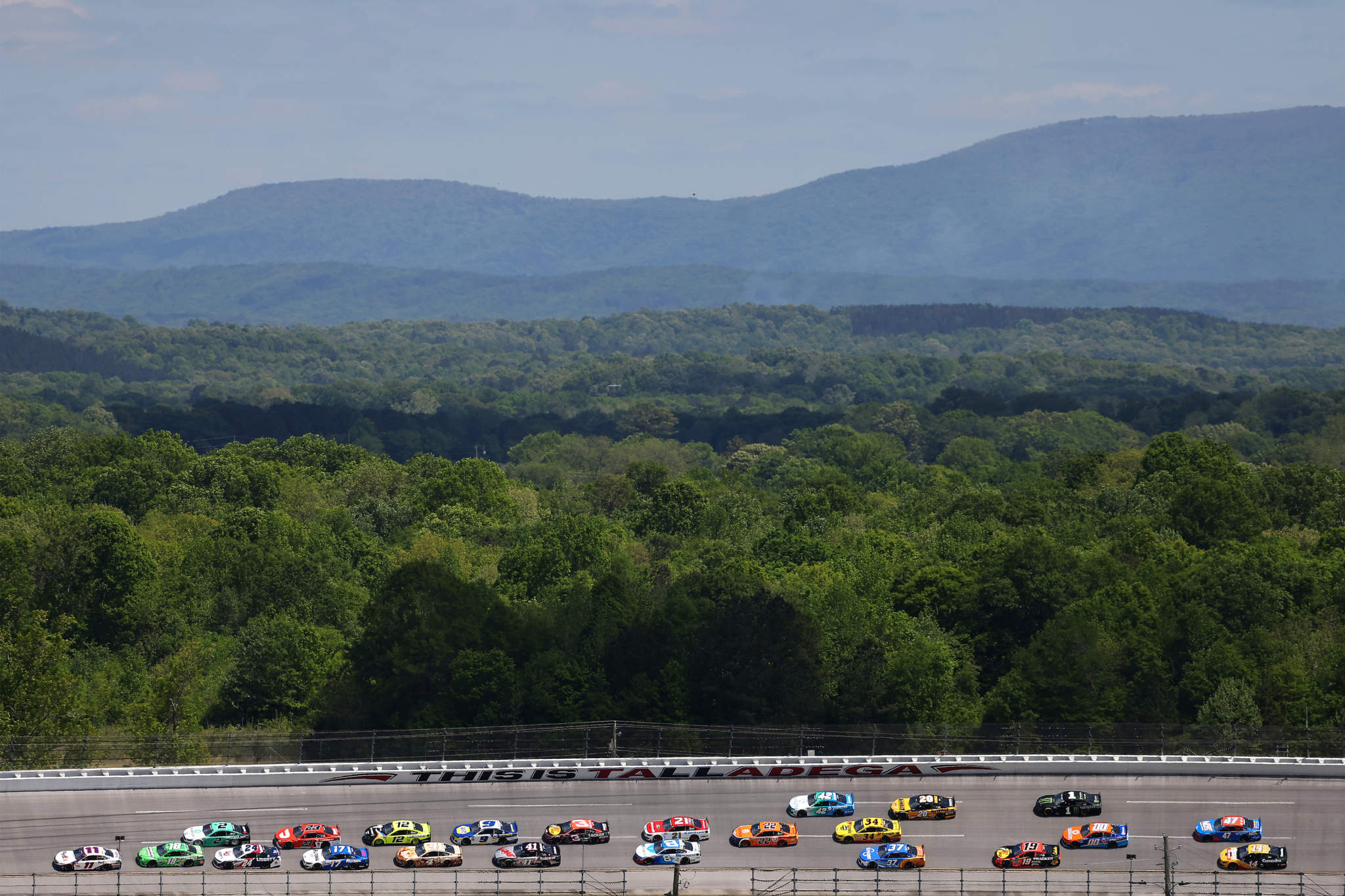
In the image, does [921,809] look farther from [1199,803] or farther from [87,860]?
[87,860]

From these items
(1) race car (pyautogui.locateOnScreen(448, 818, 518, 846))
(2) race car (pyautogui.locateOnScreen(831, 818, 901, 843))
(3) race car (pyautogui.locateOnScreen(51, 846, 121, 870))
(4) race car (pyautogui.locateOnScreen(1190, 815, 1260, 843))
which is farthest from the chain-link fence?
(3) race car (pyautogui.locateOnScreen(51, 846, 121, 870))

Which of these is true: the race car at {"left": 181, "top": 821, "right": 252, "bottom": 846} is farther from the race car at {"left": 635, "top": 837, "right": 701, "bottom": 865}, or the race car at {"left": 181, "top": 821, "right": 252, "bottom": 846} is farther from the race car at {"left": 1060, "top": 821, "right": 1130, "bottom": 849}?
the race car at {"left": 1060, "top": 821, "right": 1130, "bottom": 849}

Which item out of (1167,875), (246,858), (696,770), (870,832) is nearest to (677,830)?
(870,832)

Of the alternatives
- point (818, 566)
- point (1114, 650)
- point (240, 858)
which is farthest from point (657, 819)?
point (818, 566)

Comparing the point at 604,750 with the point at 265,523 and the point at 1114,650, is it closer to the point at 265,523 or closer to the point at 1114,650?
the point at 1114,650

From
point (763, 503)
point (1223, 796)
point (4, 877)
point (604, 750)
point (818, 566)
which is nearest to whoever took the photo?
point (4, 877)
